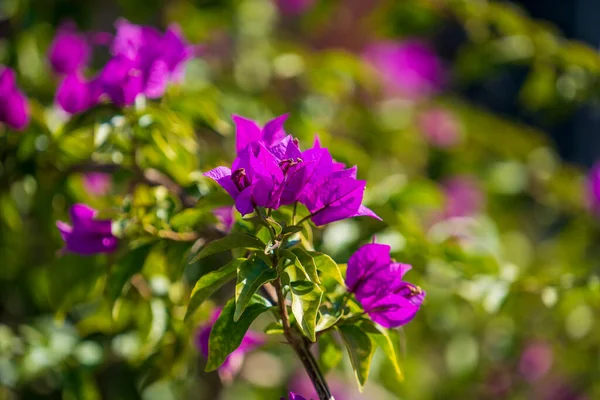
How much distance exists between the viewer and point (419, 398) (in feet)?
5.61

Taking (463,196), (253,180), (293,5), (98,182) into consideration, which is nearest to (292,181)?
(253,180)

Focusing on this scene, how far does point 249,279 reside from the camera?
63 centimetres

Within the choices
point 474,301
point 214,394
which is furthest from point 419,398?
point 474,301

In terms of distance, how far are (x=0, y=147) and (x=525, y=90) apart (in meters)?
1.02

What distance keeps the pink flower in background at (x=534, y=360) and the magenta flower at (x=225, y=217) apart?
1.03 meters

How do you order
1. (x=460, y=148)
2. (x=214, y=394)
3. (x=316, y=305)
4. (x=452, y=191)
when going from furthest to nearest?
(x=452, y=191), (x=460, y=148), (x=214, y=394), (x=316, y=305)

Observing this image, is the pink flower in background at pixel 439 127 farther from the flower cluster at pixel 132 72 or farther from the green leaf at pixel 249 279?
the green leaf at pixel 249 279

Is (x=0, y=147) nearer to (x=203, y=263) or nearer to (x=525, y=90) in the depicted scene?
(x=203, y=263)

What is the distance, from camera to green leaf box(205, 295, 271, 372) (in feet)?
2.11

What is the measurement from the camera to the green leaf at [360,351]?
669 mm

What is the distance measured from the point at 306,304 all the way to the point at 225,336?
77 mm

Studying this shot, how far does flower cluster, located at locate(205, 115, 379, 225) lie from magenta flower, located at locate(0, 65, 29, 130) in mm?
457

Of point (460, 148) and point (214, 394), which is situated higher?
point (460, 148)

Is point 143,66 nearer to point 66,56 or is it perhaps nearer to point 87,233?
point 87,233
